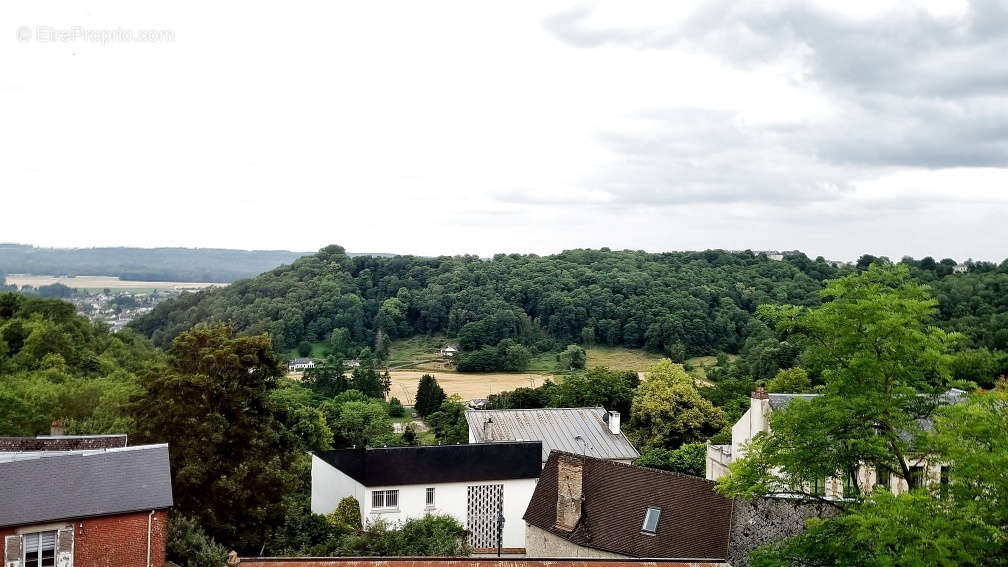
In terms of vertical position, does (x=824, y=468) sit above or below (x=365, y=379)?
above

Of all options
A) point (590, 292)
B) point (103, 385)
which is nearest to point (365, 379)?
point (103, 385)

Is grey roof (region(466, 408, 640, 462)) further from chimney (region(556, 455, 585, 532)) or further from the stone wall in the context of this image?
the stone wall

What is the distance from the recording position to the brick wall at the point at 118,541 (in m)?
18.4

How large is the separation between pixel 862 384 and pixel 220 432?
743 inches

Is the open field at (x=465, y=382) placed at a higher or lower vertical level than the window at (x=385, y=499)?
lower

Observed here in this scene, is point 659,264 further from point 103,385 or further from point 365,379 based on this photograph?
point 103,385

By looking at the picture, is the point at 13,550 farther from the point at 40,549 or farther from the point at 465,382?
the point at 465,382

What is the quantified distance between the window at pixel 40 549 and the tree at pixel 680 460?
25324 millimetres

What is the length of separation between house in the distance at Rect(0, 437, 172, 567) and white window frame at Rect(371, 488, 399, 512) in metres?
9.75

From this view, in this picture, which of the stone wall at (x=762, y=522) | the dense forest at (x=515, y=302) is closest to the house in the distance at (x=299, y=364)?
the dense forest at (x=515, y=302)

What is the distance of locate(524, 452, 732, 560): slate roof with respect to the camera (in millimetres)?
21281

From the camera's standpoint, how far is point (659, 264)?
138m

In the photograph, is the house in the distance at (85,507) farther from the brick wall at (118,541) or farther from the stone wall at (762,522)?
the stone wall at (762,522)

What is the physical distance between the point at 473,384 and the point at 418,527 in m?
67.1
